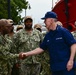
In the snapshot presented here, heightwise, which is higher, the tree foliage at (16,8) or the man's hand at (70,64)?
the man's hand at (70,64)

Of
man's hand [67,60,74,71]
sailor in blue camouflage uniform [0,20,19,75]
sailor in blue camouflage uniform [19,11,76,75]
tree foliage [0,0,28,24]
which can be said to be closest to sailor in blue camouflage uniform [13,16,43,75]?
sailor in blue camouflage uniform [0,20,19,75]

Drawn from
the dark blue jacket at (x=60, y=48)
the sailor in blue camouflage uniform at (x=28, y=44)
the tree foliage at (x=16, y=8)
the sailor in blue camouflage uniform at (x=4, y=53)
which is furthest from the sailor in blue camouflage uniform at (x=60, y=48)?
the tree foliage at (x=16, y=8)

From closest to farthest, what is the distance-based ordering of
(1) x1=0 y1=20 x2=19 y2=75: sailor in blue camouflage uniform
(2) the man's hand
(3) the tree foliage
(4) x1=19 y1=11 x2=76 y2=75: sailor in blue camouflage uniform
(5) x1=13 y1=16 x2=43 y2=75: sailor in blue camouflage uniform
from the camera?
(2) the man's hand
(4) x1=19 y1=11 x2=76 y2=75: sailor in blue camouflage uniform
(1) x1=0 y1=20 x2=19 y2=75: sailor in blue camouflage uniform
(5) x1=13 y1=16 x2=43 y2=75: sailor in blue camouflage uniform
(3) the tree foliage

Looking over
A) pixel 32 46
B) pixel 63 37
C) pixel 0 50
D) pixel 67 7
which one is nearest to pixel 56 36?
pixel 63 37

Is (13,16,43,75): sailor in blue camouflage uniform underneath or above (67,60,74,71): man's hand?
underneath

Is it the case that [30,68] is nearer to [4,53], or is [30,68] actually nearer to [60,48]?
[4,53]

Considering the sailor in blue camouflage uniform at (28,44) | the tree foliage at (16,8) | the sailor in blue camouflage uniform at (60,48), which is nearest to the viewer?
the sailor in blue camouflage uniform at (60,48)

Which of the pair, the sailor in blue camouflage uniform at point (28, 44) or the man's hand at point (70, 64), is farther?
the sailor in blue camouflage uniform at point (28, 44)

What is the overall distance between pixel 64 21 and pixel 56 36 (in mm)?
3463

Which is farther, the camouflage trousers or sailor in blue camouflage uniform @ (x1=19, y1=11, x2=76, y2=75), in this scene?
the camouflage trousers

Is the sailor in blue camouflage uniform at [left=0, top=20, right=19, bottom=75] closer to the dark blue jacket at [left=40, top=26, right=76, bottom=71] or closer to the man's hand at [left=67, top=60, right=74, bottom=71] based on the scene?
the dark blue jacket at [left=40, top=26, right=76, bottom=71]

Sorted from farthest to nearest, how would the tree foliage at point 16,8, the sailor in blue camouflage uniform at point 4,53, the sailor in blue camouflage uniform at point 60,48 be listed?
the tree foliage at point 16,8 < the sailor in blue camouflage uniform at point 4,53 < the sailor in blue camouflage uniform at point 60,48

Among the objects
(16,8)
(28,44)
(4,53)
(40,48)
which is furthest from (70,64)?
(16,8)

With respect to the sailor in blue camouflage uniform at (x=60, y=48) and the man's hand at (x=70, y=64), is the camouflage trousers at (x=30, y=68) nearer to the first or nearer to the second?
the sailor in blue camouflage uniform at (x=60, y=48)
